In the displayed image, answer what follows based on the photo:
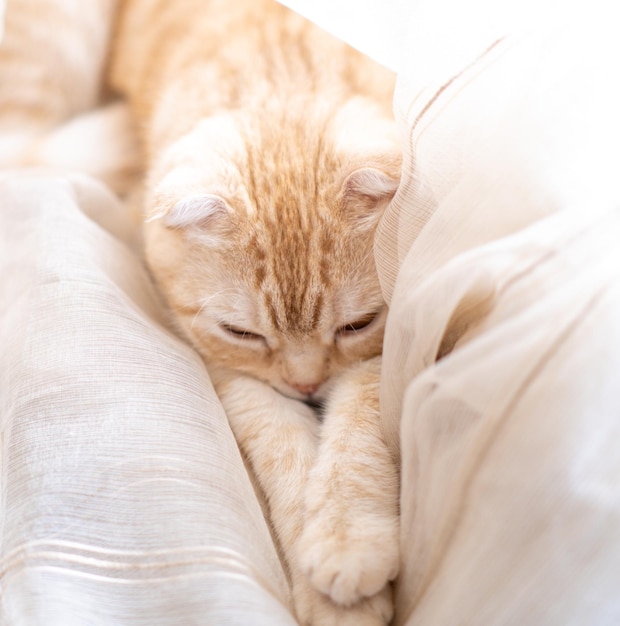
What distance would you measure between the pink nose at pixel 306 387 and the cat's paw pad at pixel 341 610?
386 millimetres

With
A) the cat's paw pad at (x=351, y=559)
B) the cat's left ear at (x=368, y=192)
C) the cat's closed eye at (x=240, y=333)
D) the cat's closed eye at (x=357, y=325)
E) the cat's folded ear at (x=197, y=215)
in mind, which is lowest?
the cat's closed eye at (x=240, y=333)

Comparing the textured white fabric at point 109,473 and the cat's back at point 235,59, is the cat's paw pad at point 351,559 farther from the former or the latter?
the cat's back at point 235,59

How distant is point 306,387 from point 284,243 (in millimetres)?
269

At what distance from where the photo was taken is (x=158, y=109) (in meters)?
1.62

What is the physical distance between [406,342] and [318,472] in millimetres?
270

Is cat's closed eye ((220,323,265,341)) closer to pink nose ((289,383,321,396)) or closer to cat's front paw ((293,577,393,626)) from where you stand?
pink nose ((289,383,321,396))

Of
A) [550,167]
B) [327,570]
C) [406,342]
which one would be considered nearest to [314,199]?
[406,342]

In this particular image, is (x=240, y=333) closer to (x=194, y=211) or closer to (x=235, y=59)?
(x=194, y=211)

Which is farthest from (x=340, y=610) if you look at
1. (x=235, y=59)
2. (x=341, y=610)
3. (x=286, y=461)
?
(x=235, y=59)

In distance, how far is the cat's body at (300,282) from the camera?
942 mm

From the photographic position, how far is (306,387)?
1.22 metres

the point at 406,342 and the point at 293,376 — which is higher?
the point at 406,342

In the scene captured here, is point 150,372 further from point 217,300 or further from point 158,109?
point 158,109

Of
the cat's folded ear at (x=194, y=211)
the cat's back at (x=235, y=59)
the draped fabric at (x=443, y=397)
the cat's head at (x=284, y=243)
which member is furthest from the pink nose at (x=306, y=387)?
the cat's back at (x=235, y=59)
